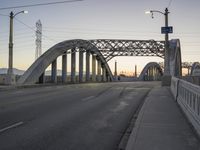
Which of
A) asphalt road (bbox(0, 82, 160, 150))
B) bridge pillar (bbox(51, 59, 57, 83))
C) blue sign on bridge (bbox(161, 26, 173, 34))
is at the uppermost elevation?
blue sign on bridge (bbox(161, 26, 173, 34))

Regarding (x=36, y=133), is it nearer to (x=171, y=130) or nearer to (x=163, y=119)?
(x=171, y=130)

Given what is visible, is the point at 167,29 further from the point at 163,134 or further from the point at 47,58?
the point at 163,134

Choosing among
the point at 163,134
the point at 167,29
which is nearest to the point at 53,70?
the point at 167,29

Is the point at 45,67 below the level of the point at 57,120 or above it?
above

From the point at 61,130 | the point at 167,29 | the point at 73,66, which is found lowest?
the point at 61,130

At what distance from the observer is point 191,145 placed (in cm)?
Result: 750

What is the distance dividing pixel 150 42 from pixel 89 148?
271 ft

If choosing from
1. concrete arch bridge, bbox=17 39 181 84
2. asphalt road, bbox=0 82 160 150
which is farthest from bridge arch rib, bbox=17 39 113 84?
asphalt road, bbox=0 82 160 150

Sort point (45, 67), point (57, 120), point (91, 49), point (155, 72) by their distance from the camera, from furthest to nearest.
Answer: point (155, 72) < point (91, 49) < point (45, 67) < point (57, 120)

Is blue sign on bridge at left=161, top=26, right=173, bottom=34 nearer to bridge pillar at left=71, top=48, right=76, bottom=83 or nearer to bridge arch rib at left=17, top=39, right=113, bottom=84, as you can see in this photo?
bridge arch rib at left=17, top=39, right=113, bottom=84

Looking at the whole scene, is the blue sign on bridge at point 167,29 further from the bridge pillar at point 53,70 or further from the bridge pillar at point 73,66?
the bridge pillar at point 73,66

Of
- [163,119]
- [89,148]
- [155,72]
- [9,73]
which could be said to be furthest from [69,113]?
[155,72]

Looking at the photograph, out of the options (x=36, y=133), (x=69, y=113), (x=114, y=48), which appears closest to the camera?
(x=36, y=133)

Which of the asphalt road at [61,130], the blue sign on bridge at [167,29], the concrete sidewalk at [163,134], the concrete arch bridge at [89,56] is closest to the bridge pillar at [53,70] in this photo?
the concrete arch bridge at [89,56]
